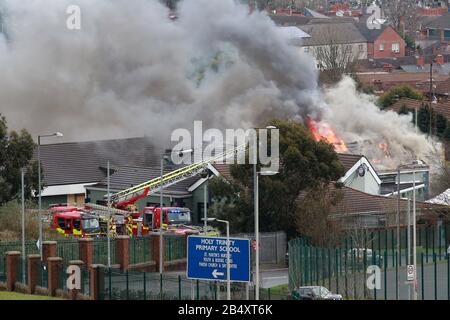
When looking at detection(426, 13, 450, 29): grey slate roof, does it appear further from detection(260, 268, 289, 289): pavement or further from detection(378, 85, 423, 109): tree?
→ detection(260, 268, 289, 289): pavement

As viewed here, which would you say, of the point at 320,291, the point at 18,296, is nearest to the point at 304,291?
the point at 320,291

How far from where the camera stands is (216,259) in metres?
38.4

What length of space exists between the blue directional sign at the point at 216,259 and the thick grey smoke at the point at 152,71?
3658 cm

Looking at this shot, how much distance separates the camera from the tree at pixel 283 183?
60094mm

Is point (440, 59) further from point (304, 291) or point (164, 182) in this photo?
point (304, 291)

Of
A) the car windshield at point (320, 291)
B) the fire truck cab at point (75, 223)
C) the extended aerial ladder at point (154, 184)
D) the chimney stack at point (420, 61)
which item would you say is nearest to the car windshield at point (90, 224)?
the fire truck cab at point (75, 223)

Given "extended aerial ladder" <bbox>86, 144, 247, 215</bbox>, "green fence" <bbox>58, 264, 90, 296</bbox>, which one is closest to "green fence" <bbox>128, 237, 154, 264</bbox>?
"green fence" <bbox>58, 264, 90, 296</bbox>

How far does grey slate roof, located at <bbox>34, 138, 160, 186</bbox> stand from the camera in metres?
75.4

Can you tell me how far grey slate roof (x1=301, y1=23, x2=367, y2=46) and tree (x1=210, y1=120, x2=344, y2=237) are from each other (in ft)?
242

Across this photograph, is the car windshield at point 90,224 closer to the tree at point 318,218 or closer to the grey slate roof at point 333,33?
the tree at point 318,218

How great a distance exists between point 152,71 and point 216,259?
39455 millimetres

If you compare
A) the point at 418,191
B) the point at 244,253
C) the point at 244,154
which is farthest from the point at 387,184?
the point at 244,253

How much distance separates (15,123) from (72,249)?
21.7 m
